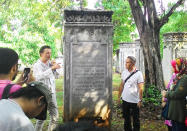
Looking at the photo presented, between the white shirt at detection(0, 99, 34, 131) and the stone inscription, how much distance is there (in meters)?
4.25

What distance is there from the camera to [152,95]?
8.25m

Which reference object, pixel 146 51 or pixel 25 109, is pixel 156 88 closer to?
pixel 146 51

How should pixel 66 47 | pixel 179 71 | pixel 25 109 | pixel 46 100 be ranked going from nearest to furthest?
1. pixel 25 109
2. pixel 46 100
3. pixel 179 71
4. pixel 66 47

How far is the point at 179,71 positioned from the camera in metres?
4.05

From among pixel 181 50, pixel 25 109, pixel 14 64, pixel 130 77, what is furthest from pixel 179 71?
pixel 181 50

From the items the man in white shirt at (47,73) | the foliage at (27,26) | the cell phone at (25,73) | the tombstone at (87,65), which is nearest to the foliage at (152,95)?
the tombstone at (87,65)

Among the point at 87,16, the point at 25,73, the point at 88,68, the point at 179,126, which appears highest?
the point at 87,16

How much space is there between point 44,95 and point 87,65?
3961 millimetres

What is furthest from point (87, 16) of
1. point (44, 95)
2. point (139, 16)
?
point (44, 95)

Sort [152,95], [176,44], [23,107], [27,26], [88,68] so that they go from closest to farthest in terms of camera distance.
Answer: [23,107], [88,68], [152,95], [176,44], [27,26]

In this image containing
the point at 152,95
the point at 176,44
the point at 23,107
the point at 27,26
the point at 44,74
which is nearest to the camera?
the point at 23,107

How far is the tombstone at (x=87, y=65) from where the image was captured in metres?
5.88

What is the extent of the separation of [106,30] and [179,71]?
2373mm

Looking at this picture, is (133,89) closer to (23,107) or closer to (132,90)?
(132,90)
